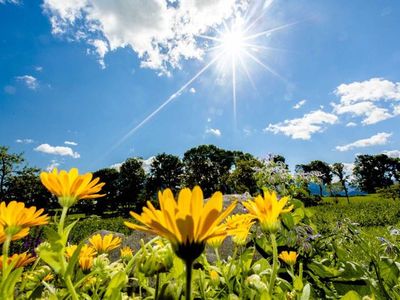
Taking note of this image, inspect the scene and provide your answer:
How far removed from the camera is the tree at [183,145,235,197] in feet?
202

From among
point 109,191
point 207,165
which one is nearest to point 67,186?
point 207,165

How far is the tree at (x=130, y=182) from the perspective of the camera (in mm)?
64812

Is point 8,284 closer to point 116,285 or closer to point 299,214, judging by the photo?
point 116,285

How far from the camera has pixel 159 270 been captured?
673mm

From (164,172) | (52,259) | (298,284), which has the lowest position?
(298,284)

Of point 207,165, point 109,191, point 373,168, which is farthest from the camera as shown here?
point 373,168

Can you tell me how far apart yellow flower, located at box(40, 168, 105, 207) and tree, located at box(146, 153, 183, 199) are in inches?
2513

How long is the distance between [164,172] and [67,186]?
64.9m

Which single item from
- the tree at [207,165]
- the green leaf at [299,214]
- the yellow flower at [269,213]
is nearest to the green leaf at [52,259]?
the yellow flower at [269,213]

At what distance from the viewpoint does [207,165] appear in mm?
62688

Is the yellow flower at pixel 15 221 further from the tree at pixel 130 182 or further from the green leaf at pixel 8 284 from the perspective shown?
the tree at pixel 130 182

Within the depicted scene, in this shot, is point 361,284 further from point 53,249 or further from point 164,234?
point 53,249

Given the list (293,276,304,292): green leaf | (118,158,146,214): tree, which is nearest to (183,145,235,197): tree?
(118,158,146,214): tree

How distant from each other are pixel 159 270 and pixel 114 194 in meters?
67.6
